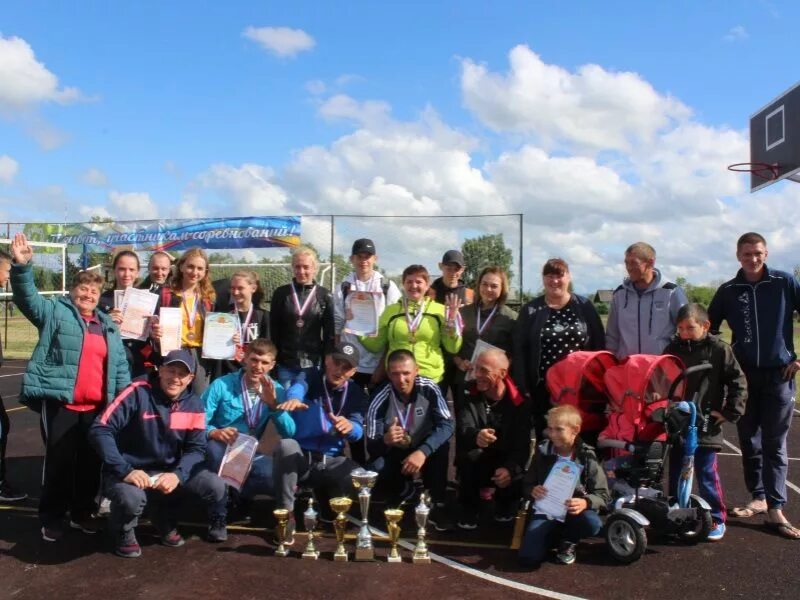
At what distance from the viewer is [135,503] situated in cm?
429

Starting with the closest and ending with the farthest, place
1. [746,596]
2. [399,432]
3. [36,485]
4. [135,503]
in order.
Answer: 1. [746,596]
2. [135,503]
3. [399,432]
4. [36,485]

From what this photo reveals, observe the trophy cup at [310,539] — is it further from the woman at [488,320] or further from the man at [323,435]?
the woman at [488,320]

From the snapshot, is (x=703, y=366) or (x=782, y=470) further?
(x=782, y=470)

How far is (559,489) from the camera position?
4375mm

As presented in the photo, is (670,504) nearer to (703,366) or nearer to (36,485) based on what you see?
(703,366)

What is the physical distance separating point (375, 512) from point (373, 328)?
1.56 metres

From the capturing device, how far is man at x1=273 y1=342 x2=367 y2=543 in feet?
15.8

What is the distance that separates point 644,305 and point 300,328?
2.91 metres

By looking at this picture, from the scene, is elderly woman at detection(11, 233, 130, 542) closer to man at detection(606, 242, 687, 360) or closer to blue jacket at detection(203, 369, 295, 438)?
blue jacket at detection(203, 369, 295, 438)

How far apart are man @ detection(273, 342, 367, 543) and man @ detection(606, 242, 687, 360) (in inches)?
87.5

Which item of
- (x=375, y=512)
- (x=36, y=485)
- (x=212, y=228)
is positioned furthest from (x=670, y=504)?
(x=212, y=228)

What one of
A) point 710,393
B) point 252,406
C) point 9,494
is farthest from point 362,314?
point 9,494

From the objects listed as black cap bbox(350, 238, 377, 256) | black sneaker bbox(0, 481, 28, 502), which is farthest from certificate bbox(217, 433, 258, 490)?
black sneaker bbox(0, 481, 28, 502)

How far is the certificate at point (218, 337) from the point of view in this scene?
546 centimetres
